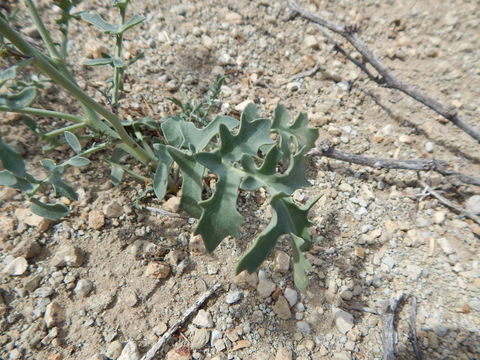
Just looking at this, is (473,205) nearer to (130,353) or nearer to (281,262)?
(281,262)

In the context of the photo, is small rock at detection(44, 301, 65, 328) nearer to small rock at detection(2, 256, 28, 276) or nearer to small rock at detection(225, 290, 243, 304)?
small rock at detection(2, 256, 28, 276)

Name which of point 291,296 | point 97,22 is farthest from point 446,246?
point 97,22

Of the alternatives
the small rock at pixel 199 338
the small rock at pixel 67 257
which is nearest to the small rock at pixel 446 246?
the small rock at pixel 199 338

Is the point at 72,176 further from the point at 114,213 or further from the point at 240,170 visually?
the point at 240,170

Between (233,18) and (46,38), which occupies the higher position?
(233,18)

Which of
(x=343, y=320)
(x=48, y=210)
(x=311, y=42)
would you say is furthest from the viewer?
(x=311, y=42)

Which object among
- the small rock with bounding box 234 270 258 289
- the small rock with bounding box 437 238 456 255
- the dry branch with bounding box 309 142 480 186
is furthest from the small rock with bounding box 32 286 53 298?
the small rock with bounding box 437 238 456 255

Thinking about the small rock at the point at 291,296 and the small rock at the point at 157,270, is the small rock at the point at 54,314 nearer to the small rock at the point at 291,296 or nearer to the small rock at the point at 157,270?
the small rock at the point at 157,270
